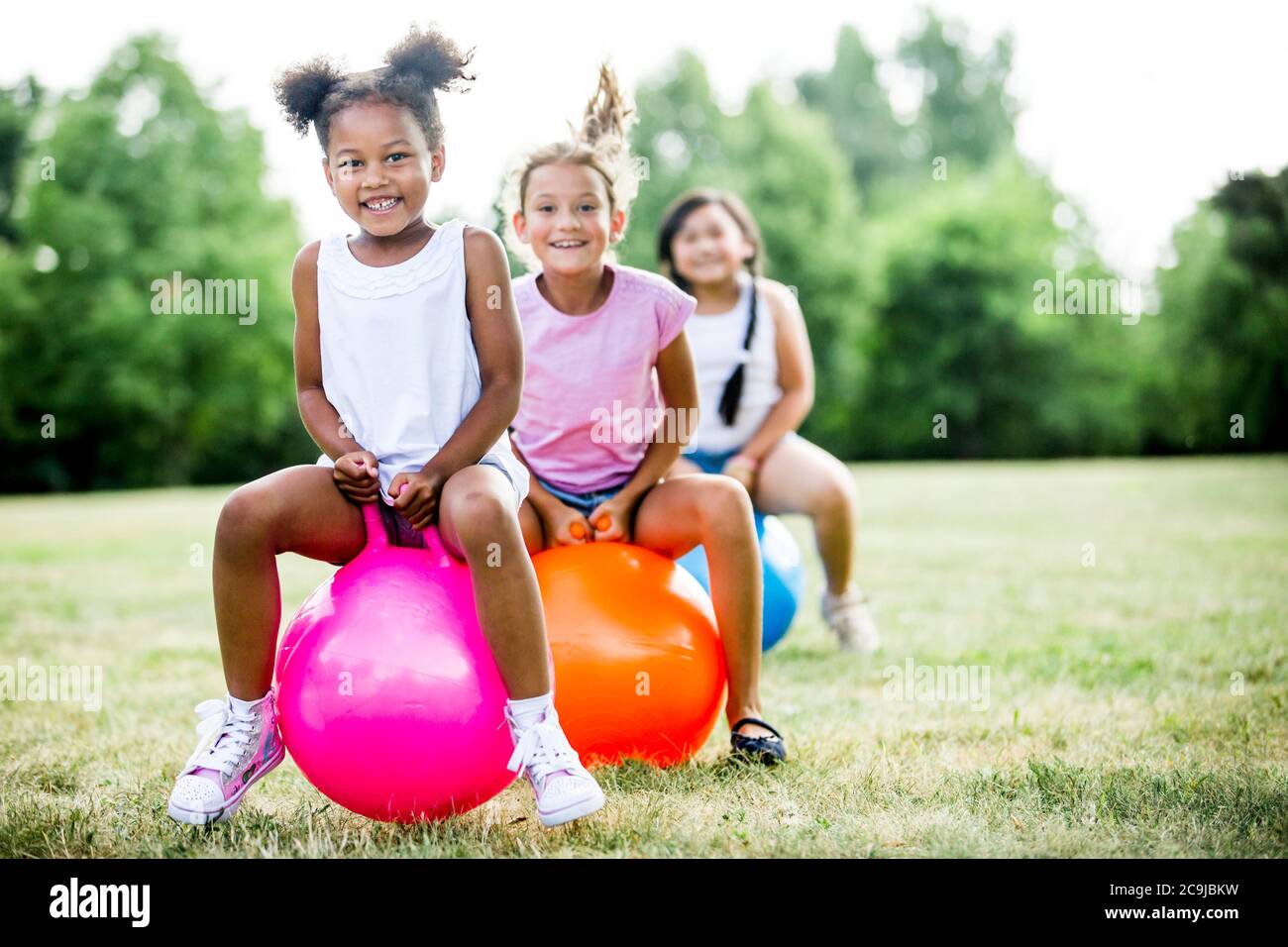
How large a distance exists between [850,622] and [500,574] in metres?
3.18

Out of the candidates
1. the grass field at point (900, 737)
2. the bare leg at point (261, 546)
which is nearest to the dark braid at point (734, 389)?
the grass field at point (900, 737)

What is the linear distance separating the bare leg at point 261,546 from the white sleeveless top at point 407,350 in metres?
0.13

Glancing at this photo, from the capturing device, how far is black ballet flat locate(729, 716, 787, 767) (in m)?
3.70

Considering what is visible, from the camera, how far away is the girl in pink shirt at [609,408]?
148 inches

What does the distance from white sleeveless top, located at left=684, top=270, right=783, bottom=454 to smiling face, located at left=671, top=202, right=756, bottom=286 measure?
17 cm

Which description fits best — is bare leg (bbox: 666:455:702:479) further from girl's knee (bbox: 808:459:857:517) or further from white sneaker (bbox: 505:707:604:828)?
white sneaker (bbox: 505:707:604:828)

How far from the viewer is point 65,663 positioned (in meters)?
5.76

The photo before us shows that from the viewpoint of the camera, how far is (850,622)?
5.81 meters

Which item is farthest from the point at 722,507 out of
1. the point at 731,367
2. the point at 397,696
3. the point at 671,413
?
the point at 731,367

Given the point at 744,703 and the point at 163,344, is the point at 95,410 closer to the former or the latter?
the point at 163,344

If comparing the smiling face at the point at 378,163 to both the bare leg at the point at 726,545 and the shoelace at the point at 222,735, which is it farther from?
the shoelace at the point at 222,735

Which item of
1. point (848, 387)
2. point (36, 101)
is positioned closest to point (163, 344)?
point (36, 101)

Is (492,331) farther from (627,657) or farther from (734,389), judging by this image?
(734,389)

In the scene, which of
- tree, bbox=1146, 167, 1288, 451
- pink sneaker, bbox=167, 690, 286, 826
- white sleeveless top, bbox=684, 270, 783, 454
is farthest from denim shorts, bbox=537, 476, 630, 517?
tree, bbox=1146, 167, 1288, 451
